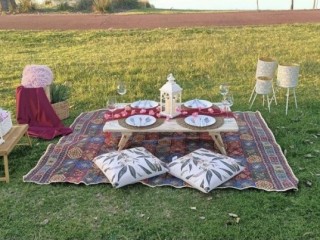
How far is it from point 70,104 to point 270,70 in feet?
9.09

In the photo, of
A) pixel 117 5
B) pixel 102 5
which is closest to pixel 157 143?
pixel 102 5

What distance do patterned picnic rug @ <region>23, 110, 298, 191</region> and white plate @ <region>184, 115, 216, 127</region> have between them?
348mm

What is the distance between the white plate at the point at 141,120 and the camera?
459 cm

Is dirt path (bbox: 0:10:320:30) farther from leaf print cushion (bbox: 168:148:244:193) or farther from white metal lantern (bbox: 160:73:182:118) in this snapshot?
leaf print cushion (bbox: 168:148:244:193)

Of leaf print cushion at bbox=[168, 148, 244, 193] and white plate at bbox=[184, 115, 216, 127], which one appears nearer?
leaf print cushion at bbox=[168, 148, 244, 193]

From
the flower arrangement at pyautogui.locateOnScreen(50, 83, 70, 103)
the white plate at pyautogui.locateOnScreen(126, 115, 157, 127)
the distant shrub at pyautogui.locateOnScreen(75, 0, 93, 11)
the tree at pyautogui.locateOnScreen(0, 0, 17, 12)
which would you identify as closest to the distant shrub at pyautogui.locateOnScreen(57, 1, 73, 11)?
the distant shrub at pyautogui.locateOnScreen(75, 0, 93, 11)

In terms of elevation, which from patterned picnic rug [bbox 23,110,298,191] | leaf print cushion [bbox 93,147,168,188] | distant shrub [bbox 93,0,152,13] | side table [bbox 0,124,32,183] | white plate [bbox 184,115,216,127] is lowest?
patterned picnic rug [bbox 23,110,298,191]

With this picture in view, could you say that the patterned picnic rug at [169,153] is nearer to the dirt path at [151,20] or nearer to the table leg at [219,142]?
the table leg at [219,142]

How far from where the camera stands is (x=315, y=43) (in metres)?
9.68

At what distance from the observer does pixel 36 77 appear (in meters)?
5.53

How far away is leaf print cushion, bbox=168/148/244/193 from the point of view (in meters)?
3.97

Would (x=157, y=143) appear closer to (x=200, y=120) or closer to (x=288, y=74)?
(x=200, y=120)

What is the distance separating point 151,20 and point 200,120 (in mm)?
9901

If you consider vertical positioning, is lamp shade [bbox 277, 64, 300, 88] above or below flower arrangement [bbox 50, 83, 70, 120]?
above
